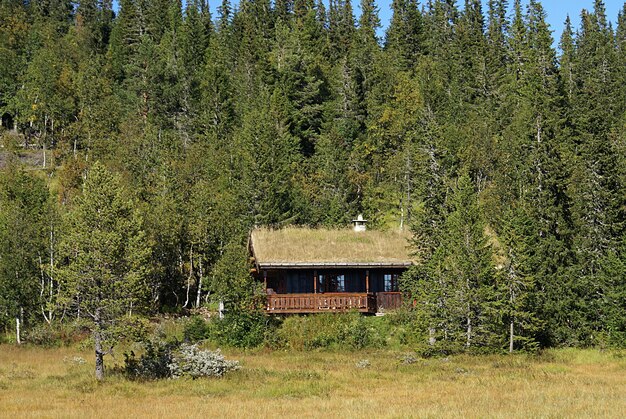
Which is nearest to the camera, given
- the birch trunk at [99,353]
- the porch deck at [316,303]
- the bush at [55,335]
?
the birch trunk at [99,353]

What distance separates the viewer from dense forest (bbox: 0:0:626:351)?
3731cm

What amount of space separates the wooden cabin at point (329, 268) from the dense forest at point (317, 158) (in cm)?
208

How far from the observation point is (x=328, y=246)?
1730 inches

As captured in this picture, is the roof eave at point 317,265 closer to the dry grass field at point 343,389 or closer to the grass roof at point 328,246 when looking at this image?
the grass roof at point 328,246

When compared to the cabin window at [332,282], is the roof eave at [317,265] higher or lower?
higher

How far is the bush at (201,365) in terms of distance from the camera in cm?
3156

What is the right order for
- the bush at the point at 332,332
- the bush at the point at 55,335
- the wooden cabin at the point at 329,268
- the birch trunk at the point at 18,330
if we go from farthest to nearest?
the birch trunk at the point at 18,330, the bush at the point at 55,335, the wooden cabin at the point at 329,268, the bush at the point at 332,332

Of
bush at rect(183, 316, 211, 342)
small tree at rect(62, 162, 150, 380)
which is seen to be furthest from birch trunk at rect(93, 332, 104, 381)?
bush at rect(183, 316, 211, 342)

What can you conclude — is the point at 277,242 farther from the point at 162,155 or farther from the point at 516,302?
the point at 162,155

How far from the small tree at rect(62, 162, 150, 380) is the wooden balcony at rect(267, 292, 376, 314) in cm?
1159

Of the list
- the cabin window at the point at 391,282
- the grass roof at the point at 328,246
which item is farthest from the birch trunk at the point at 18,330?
the cabin window at the point at 391,282

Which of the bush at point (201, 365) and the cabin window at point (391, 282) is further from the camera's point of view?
the cabin window at point (391, 282)

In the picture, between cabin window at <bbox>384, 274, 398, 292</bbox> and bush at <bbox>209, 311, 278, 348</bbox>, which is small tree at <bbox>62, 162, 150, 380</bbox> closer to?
bush at <bbox>209, 311, 278, 348</bbox>

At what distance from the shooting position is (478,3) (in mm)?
132625
